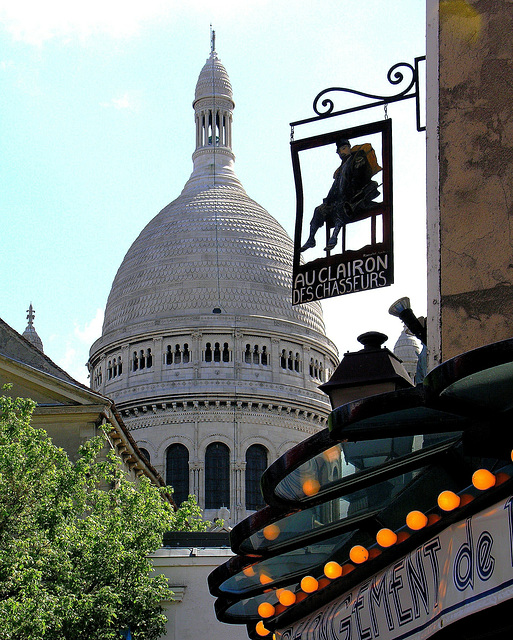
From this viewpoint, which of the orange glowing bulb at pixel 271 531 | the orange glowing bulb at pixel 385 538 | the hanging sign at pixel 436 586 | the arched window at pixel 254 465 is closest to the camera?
the hanging sign at pixel 436 586

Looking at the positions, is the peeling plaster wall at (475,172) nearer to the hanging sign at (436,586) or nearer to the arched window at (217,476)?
the hanging sign at (436,586)

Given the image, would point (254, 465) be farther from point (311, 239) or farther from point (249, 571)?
point (311, 239)

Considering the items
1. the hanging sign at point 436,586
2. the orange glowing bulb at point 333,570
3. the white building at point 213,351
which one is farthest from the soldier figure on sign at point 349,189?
the white building at point 213,351

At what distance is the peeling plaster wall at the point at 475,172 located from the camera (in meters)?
10.7

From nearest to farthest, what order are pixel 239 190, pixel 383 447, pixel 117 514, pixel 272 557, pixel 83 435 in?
pixel 383 447, pixel 272 557, pixel 117 514, pixel 83 435, pixel 239 190

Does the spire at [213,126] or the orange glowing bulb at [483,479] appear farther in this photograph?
the spire at [213,126]

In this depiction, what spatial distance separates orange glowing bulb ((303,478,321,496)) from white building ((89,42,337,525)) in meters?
70.4

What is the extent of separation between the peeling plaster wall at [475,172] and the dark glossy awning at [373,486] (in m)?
1.47

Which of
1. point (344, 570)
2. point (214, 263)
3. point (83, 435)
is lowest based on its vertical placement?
point (344, 570)

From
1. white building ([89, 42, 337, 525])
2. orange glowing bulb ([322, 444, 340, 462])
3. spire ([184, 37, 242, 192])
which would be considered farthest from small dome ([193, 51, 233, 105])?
orange glowing bulb ([322, 444, 340, 462])

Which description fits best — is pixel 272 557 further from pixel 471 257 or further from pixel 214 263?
pixel 214 263

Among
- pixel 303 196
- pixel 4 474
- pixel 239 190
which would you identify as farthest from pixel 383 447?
pixel 239 190

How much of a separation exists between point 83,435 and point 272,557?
22.1 metres

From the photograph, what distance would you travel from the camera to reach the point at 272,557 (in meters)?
11.5
